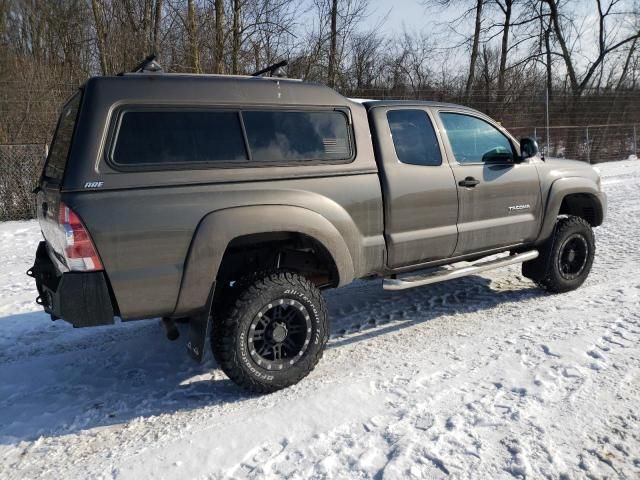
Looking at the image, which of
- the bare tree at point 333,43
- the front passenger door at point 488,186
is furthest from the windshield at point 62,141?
the bare tree at point 333,43

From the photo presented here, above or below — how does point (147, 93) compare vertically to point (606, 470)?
above

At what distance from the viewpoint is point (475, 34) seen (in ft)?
72.9

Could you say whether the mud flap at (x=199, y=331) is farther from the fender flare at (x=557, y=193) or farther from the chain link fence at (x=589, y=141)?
the chain link fence at (x=589, y=141)

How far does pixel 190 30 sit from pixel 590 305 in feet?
31.5

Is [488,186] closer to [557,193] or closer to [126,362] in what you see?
[557,193]

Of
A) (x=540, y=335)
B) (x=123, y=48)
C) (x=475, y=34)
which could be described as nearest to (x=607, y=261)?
(x=540, y=335)

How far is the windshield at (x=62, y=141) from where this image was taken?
10.3 ft

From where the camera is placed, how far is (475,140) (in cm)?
462

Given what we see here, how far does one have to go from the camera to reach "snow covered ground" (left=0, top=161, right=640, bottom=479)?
2627 mm

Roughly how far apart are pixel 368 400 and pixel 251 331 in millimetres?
864

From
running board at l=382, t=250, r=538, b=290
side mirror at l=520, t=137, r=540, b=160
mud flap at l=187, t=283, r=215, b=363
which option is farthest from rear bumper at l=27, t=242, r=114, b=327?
side mirror at l=520, t=137, r=540, b=160

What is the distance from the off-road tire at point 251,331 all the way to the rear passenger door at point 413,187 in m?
0.85

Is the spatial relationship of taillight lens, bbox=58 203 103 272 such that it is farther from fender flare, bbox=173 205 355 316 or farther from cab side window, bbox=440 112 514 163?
cab side window, bbox=440 112 514 163

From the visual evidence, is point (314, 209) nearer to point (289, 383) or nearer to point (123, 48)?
point (289, 383)
